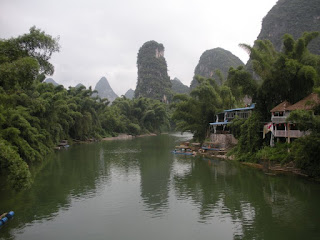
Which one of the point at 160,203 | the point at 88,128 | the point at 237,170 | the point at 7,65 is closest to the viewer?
the point at 7,65

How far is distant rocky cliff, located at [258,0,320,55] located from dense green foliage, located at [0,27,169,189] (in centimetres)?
4259

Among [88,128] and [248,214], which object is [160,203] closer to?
[248,214]

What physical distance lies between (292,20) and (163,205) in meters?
83.9

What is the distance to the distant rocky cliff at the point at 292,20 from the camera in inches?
2992

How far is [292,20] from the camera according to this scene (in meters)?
81.6

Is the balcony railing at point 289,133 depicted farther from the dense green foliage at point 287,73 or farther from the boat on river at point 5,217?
the boat on river at point 5,217

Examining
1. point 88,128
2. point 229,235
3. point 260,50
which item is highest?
point 260,50

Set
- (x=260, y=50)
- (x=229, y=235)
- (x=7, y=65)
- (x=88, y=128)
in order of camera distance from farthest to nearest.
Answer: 1. (x=88, y=128)
2. (x=260, y=50)
3. (x=229, y=235)
4. (x=7, y=65)

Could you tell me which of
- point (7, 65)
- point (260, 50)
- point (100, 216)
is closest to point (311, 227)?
point (100, 216)

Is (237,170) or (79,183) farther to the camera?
(237,170)

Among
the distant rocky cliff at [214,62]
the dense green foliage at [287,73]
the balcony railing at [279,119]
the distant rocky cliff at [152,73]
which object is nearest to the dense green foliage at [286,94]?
the dense green foliage at [287,73]

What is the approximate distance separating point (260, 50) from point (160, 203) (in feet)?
62.9

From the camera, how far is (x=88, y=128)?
52031mm

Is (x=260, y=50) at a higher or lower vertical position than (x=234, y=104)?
higher
